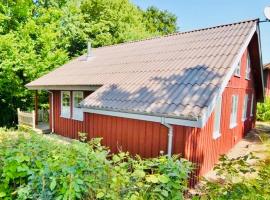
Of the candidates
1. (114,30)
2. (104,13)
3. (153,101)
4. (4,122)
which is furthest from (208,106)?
(104,13)

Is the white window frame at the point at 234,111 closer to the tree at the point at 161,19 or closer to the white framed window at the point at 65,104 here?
the white framed window at the point at 65,104

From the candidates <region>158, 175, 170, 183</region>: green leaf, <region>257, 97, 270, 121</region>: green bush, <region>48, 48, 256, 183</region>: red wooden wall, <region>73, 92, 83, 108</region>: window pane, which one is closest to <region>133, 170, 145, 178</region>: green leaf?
<region>158, 175, 170, 183</region>: green leaf

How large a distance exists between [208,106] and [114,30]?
23921 millimetres

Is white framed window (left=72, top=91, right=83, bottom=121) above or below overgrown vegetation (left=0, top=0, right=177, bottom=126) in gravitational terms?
below

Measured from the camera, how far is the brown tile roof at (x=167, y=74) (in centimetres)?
684

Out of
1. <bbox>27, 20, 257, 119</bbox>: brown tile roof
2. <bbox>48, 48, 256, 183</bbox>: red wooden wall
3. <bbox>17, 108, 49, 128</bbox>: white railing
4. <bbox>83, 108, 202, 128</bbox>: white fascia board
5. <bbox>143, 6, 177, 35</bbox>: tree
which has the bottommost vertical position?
<bbox>17, 108, 49, 128</bbox>: white railing

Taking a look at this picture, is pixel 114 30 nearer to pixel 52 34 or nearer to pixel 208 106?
pixel 52 34

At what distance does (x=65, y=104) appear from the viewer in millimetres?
14125

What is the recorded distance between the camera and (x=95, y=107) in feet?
27.9

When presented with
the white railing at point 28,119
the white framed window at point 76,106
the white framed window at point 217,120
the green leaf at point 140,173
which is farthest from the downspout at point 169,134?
the white railing at point 28,119

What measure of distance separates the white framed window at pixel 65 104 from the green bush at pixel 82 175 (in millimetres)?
9878

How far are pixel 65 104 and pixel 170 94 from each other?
8485 mm

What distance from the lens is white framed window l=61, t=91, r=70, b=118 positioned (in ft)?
45.4

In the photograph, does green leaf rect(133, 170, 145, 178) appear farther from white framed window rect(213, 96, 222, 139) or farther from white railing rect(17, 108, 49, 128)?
white railing rect(17, 108, 49, 128)
